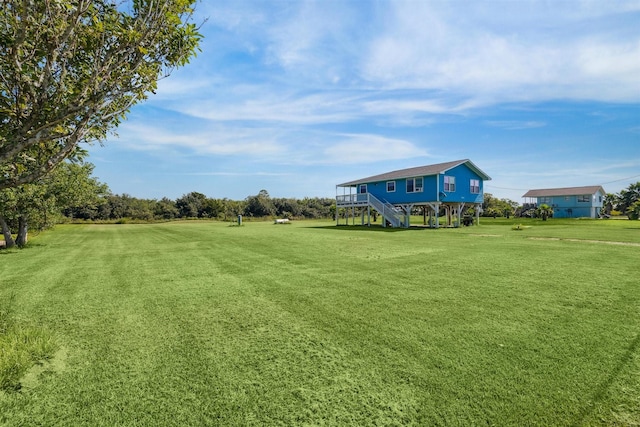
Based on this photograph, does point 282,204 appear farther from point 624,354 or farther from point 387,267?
point 624,354

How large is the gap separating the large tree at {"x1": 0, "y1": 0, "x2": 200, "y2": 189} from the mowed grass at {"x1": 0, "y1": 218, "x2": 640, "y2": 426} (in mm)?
2554

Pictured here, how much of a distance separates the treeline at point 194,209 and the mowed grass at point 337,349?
167ft

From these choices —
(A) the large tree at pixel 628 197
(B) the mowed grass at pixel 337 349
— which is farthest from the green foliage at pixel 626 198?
(B) the mowed grass at pixel 337 349

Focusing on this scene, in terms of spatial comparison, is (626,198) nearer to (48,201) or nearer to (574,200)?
(574,200)

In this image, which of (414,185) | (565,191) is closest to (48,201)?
(414,185)

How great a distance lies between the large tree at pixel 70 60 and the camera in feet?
11.6

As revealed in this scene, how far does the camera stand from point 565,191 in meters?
53.4

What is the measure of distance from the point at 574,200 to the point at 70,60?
6592 centimetres

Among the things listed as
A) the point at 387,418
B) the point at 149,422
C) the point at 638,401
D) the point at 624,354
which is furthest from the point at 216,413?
the point at 624,354

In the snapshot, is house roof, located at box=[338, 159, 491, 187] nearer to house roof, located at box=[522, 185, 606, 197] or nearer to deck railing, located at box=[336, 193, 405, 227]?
deck railing, located at box=[336, 193, 405, 227]

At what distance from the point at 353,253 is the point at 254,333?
24.2 feet

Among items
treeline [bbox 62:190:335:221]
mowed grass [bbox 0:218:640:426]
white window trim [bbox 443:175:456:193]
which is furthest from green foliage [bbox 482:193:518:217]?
mowed grass [bbox 0:218:640:426]

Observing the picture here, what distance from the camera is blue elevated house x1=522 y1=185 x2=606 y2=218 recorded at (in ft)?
163

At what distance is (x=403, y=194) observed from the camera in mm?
27875
